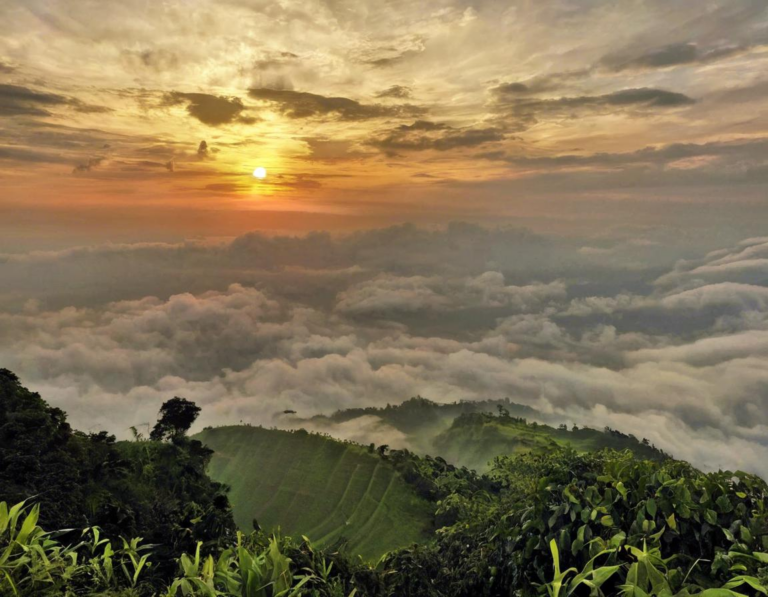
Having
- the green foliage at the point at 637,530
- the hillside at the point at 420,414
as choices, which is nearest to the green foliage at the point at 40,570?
the green foliage at the point at 637,530

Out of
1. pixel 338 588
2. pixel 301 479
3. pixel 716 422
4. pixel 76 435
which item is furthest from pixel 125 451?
pixel 716 422

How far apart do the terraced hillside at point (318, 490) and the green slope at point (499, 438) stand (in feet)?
54.7

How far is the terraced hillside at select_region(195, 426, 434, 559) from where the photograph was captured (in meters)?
32.3

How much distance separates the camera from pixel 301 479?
40500mm

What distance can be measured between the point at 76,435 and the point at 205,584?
528 inches

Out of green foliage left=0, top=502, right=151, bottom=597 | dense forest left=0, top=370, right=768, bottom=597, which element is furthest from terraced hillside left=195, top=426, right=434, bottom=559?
green foliage left=0, top=502, right=151, bottom=597

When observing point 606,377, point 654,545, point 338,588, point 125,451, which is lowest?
point 606,377

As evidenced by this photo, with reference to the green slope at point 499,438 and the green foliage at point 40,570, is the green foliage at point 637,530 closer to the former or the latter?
the green foliage at point 40,570

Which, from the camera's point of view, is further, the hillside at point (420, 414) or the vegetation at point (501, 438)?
the hillside at point (420, 414)

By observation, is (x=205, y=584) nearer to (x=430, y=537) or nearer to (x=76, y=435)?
(x=76, y=435)

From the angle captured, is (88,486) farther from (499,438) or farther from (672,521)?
(499,438)

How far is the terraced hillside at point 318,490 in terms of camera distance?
106 ft

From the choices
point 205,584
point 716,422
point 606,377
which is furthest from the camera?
point 606,377

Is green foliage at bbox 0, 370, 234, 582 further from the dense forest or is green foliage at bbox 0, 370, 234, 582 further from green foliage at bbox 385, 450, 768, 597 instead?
green foliage at bbox 385, 450, 768, 597
